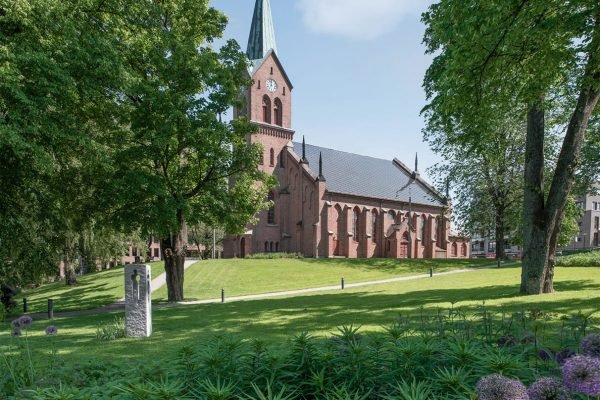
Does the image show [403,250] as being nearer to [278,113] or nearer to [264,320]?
[278,113]

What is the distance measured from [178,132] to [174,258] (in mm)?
6425

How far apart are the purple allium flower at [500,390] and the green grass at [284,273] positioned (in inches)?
920

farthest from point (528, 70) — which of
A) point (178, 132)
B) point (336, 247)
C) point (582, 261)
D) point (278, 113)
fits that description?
point (278, 113)

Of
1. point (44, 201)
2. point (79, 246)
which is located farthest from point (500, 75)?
point (79, 246)

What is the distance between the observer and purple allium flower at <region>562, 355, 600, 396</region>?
261 centimetres

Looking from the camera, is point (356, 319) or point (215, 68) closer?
point (356, 319)

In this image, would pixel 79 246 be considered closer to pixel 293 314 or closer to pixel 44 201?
pixel 44 201

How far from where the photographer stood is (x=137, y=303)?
1191 cm

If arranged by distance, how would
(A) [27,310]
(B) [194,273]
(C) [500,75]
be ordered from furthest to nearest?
(B) [194,273] → (A) [27,310] → (C) [500,75]

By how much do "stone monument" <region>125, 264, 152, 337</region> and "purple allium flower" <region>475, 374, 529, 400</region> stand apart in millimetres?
10551

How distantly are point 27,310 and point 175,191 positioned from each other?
10614 millimetres

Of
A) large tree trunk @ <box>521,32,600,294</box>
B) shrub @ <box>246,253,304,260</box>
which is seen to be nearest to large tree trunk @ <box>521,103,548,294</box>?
large tree trunk @ <box>521,32,600,294</box>

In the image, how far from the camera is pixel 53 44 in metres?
14.0

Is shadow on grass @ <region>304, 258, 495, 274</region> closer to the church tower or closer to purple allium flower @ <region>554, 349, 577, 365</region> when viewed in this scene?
the church tower
